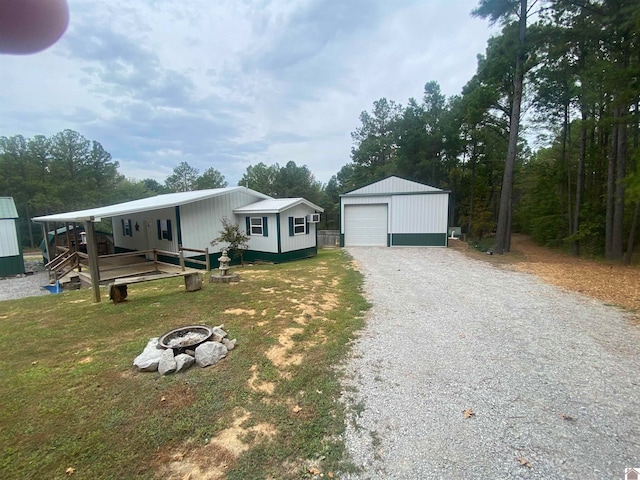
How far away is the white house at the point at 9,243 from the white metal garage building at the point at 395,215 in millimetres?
17501

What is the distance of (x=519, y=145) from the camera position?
68.6 feet

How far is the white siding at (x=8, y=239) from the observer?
14.5 meters

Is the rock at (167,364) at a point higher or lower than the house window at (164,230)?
lower

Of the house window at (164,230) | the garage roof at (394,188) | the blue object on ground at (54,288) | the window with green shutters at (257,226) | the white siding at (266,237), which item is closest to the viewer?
the blue object on ground at (54,288)

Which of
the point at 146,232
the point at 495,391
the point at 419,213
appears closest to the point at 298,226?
the point at 419,213

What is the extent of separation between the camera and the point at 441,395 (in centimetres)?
281

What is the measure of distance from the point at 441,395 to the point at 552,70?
47.3ft

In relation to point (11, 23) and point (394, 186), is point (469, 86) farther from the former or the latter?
point (11, 23)

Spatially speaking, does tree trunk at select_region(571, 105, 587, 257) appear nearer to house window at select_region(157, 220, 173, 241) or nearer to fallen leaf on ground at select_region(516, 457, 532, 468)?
fallen leaf on ground at select_region(516, 457, 532, 468)

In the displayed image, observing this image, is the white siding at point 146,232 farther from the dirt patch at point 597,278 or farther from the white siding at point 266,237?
the dirt patch at point 597,278

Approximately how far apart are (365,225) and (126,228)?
516 inches

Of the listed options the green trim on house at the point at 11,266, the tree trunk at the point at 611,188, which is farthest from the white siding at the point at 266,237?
the tree trunk at the point at 611,188

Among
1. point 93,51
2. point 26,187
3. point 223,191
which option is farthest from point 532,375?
point 26,187

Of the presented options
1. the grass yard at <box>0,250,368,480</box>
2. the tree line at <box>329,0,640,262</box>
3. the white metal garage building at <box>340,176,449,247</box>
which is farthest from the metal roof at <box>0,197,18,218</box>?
the tree line at <box>329,0,640,262</box>
